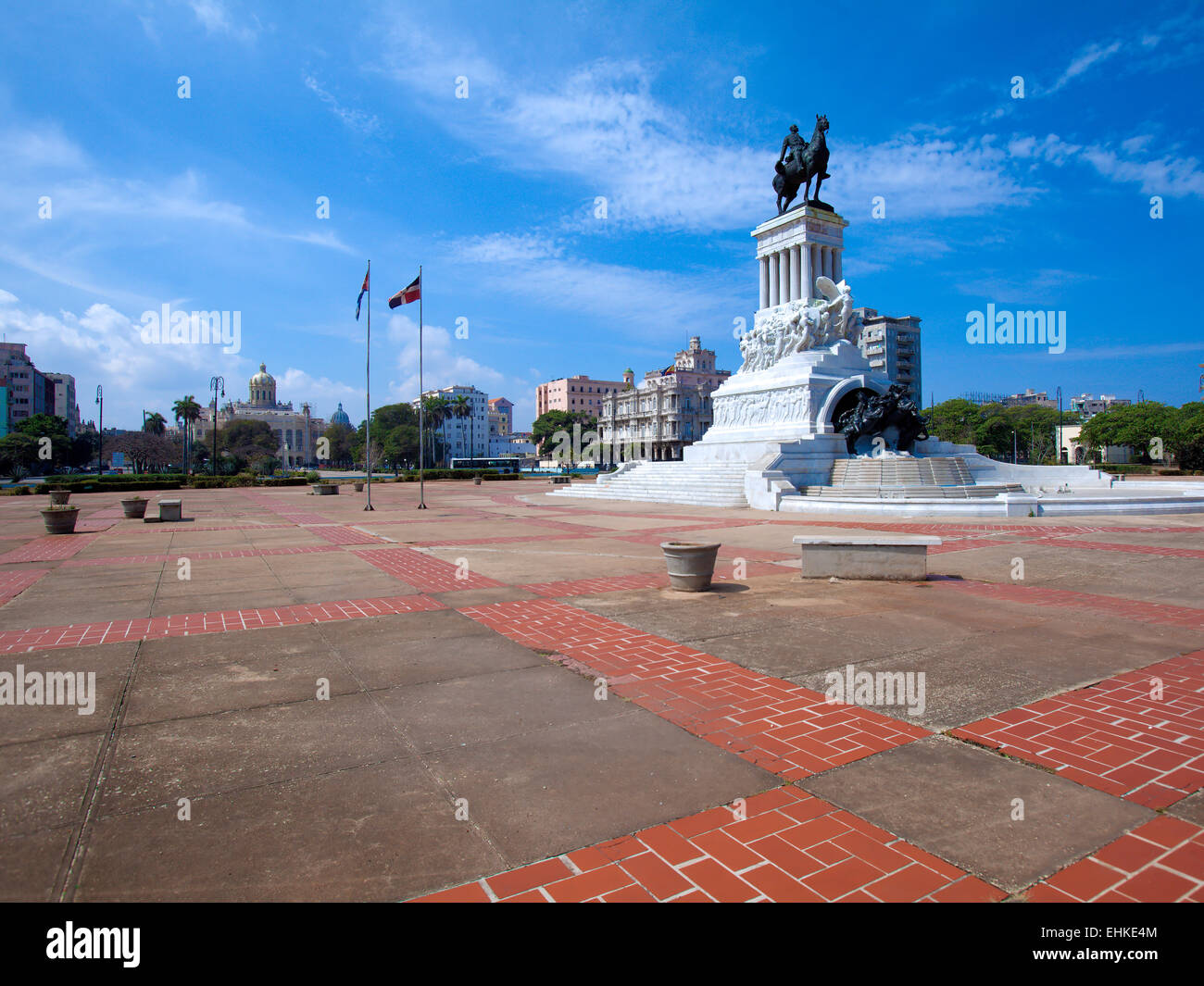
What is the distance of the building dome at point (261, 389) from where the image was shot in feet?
580

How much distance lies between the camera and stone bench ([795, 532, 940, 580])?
33.1ft

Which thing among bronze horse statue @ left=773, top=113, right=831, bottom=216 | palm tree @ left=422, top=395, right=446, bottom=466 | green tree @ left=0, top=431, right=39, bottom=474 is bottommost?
green tree @ left=0, top=431, right=39, bottom=474

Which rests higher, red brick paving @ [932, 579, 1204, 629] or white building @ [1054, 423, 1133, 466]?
white building @ [1054, 423, 1133, 466]

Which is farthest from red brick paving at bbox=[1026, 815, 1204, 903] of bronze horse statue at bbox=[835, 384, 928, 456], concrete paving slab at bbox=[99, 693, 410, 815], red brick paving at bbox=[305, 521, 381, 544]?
bronze horse statue at bbox=[835, 384, 928, 456]

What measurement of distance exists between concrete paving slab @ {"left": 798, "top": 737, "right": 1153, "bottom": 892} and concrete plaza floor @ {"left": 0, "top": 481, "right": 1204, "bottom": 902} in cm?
2

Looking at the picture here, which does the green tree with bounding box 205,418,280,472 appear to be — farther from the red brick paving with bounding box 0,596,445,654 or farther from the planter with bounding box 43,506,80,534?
the red brick paving with bounding box 0,596,445,654

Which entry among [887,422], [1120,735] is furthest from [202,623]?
[887,422]

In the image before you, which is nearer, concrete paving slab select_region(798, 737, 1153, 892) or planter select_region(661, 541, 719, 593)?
concrete paving slab select_region(798, 737, 1153, 892)

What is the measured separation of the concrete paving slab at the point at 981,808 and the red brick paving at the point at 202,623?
6046mm

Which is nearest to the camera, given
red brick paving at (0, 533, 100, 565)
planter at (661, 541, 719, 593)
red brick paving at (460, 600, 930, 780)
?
red brick paving at (460, 600, 930, 780)

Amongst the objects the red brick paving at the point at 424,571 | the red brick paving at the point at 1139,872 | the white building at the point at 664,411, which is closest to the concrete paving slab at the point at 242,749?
the red brick paving at the point at 1139,872

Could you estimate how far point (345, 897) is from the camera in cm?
288

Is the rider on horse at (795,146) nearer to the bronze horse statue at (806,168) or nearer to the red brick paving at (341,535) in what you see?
the bronze horse statue at (806,168)
